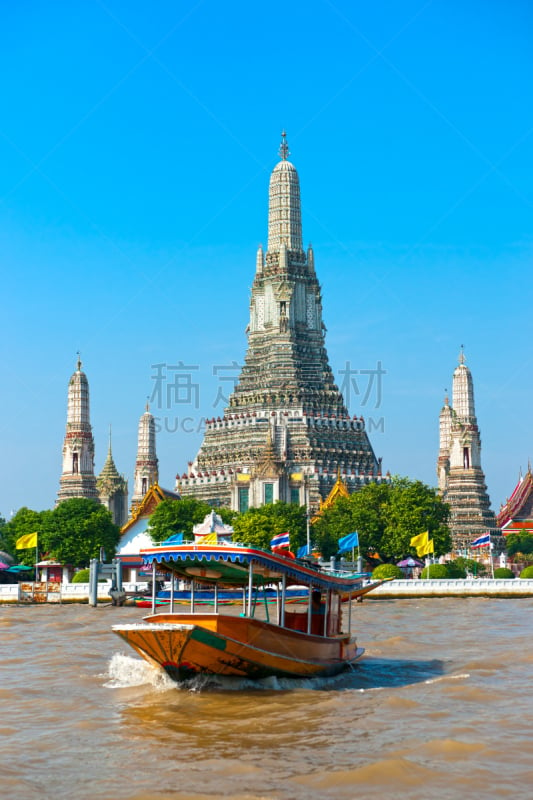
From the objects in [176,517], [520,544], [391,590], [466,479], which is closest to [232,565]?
[391,590]

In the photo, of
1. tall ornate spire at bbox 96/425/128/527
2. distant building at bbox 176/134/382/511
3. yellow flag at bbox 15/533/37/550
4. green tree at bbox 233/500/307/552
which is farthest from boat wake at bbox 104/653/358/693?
tall ornate spire at bbox 96/425/128/527

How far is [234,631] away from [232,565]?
4.93 feet

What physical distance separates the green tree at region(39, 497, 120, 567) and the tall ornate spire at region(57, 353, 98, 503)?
14.1 meters

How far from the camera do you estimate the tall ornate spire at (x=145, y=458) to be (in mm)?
101438

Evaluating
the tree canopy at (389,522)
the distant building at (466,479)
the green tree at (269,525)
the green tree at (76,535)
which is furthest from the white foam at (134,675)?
the distant building at (466,479)

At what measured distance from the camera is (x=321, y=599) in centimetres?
2802

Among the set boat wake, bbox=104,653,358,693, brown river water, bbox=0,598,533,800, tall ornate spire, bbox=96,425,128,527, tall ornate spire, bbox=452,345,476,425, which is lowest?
brown river water, bbox=0,598,533,800

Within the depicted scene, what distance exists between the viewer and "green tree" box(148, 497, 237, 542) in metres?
75.9

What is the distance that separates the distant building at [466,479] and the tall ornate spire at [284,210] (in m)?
18.2

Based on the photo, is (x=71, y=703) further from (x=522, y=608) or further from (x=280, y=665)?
(x=522, y=608)

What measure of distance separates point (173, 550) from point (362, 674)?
629 cm

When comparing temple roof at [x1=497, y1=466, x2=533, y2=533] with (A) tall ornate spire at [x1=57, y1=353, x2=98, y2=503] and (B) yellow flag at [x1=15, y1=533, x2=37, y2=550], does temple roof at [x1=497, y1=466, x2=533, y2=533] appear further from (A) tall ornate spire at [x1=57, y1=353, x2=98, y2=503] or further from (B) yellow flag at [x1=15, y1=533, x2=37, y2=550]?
(B) yellow flag at [x1=15, y1=533, x2=37, y2=550]

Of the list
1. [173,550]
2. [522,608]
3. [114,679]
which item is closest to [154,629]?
[173,550]

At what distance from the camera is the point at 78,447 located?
3693 inches
